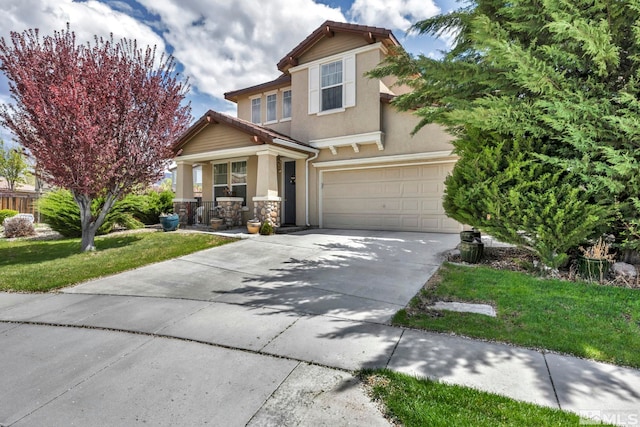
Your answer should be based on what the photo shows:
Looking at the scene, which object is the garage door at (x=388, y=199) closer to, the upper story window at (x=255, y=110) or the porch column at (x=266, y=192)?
the porch column at (x=266, y=192)

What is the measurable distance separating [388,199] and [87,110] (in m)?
8.93

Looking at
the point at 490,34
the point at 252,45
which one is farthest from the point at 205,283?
the point at 252,45

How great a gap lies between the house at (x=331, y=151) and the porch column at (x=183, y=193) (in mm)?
42

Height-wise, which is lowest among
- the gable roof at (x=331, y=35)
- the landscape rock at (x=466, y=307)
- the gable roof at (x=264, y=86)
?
the landscape rock at (x=466, y=307)

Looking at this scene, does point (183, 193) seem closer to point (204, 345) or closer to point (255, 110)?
point (255, 110)

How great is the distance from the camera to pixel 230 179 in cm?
1295

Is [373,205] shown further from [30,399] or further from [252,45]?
[30,399]

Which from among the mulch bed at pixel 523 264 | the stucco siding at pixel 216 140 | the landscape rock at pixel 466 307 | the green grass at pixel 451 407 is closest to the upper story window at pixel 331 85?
the stucco siding at pixel 216 140

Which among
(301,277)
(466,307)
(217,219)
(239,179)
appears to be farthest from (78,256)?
(466,307)

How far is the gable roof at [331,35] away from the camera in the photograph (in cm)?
1009

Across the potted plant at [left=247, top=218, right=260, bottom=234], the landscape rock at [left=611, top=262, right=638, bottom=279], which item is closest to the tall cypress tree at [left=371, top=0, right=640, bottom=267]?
the landscape rock at [left=611, top=262, right=638, bottom=279]

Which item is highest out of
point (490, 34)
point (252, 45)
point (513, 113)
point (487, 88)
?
point (252, 45)

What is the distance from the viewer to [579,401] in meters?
2.21

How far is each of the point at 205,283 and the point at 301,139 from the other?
8107mm
